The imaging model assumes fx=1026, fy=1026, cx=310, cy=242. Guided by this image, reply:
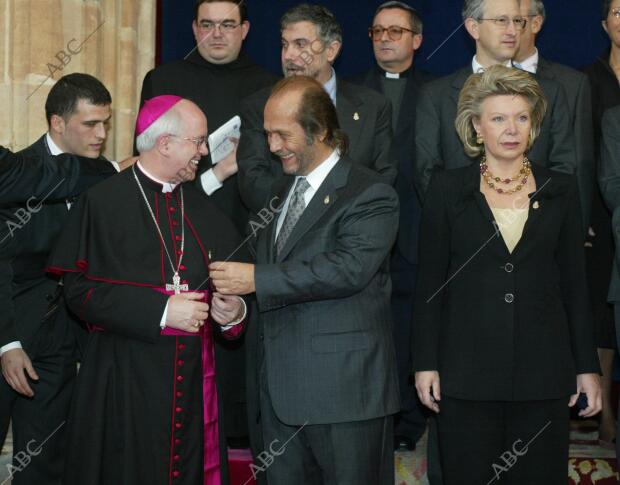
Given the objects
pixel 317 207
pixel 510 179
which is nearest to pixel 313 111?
pixel 317 207

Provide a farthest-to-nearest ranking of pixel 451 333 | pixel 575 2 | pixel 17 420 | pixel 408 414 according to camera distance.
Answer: pixel 575 2
pixel 408 414
pixel 17 420
pixel 451 333

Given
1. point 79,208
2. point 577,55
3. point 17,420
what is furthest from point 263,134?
point 577,55

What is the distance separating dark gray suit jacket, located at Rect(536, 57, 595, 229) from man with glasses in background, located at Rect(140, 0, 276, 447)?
1.46m

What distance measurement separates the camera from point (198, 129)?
389cm

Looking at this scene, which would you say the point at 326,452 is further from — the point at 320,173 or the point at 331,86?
the point at 331,86

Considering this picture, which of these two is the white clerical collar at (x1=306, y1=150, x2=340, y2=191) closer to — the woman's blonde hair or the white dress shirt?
the white dress shirt

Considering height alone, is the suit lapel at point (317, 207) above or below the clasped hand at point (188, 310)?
above

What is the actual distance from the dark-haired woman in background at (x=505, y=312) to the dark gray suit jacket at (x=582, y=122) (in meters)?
0.90

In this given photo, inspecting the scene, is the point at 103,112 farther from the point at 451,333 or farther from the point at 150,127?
the point at 451,333

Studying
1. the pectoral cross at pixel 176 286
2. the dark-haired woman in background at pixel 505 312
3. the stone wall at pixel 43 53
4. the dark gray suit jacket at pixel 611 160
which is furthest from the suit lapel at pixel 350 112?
the stone wall at pixel 43 53

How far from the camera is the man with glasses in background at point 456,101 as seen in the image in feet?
15.0

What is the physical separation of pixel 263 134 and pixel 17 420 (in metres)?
1.67

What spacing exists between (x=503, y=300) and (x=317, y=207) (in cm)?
76

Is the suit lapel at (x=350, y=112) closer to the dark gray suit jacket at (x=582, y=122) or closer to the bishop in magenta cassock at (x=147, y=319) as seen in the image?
the dark gray suit jacket at (x=582, y=122)
